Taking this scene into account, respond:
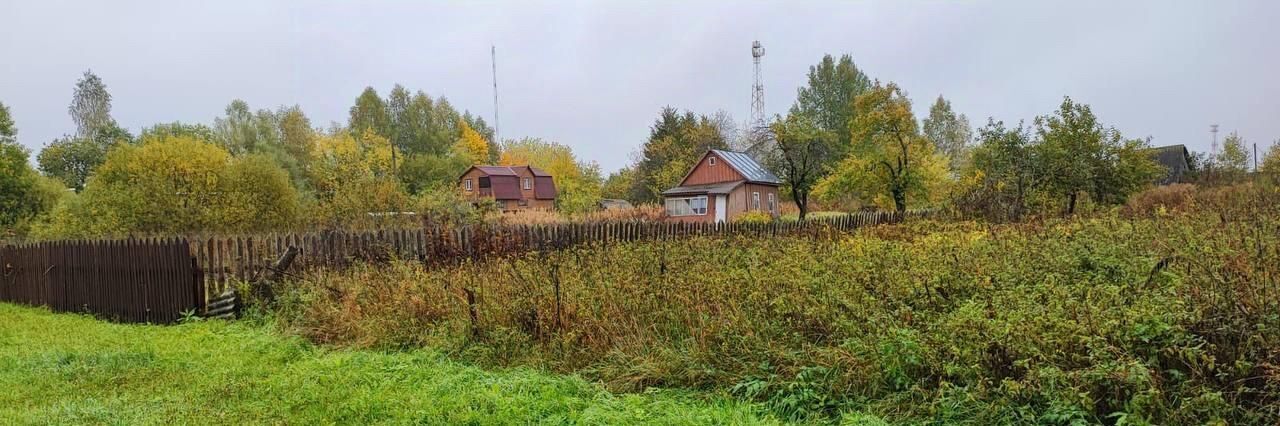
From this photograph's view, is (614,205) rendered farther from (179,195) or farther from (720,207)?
(179,195)

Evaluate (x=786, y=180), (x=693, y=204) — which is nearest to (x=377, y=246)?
(x=786, y=180)

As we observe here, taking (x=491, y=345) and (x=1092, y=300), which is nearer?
(x=1092, y=300)

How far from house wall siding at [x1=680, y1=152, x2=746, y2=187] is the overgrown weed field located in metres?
26.7

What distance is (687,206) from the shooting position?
34500 millimetres

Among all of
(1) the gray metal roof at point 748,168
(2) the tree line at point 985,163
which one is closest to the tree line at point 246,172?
(1) the gray metal roof at point 748,168

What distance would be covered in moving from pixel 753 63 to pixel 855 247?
45755 mm

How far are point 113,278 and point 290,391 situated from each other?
6.01 metres

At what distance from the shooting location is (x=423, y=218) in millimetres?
18047

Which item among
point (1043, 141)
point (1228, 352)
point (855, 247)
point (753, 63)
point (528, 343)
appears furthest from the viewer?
point (753, 63)

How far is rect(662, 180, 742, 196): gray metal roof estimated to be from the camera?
1268 inches

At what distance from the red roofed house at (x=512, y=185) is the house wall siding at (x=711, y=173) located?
39.9 ft

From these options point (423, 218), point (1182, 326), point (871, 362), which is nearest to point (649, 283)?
point (871, 362)

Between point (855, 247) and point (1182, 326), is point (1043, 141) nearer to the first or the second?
point (855, 247)

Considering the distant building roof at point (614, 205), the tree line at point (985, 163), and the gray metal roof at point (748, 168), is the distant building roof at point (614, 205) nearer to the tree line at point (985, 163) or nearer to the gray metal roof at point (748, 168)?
the gray metal roof at point (748, 168)
